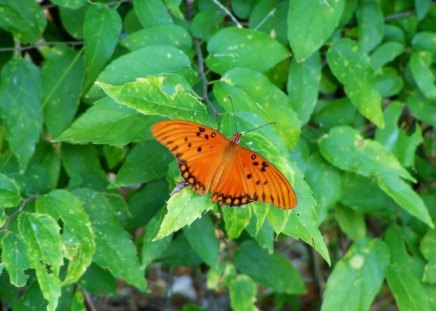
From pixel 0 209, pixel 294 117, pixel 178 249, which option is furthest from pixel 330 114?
pixel 0 209

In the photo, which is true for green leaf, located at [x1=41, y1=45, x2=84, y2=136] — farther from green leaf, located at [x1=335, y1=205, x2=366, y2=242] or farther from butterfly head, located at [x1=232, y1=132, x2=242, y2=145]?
green leaf, located at [x1=335, y1=205, x2=366, y2=242]

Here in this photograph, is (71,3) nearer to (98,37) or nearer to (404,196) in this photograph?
(98,37)

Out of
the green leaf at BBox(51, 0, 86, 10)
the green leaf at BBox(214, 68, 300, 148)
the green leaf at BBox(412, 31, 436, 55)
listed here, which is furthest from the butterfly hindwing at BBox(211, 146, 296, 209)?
the green leaf at BBox(412, 31, 436, 55)

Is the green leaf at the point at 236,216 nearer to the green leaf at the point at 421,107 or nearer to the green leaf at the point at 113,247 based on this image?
the green leaf at the point at 113,247

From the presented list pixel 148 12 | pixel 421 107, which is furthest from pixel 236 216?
pixel 421 107

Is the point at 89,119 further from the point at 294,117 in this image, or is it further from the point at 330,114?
the point at 330,114

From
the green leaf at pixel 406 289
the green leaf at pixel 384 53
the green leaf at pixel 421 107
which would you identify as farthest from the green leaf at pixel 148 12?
the green leaf at pixel 406 289
